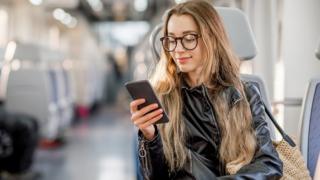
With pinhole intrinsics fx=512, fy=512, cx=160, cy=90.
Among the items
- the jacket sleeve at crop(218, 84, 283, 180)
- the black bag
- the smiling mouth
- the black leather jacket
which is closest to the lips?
the smiling mouth

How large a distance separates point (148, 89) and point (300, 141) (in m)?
1.13

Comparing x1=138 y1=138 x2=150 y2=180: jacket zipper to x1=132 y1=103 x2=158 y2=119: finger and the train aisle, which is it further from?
the train aisle

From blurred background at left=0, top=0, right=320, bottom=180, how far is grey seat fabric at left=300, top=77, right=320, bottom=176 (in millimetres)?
192

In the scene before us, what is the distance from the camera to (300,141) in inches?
94.6

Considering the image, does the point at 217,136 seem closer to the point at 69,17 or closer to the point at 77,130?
the point at 77,130

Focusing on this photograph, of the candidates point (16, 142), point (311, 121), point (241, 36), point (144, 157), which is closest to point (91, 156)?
point (16, 142)

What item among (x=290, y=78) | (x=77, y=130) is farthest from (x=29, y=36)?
(x=290, y=78)

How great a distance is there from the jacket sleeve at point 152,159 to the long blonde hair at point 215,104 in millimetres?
37

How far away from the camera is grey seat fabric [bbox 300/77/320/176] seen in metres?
2.36

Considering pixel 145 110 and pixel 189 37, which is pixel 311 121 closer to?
pixel 189 37

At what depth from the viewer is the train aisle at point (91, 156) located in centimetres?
656

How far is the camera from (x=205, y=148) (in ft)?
5.90

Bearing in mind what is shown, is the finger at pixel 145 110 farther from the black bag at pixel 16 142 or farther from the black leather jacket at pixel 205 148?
the black bag at pixel 16 142

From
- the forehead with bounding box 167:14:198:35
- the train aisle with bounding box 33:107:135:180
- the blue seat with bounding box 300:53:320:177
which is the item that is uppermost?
the forehead with bounding box 167:14:198:35
